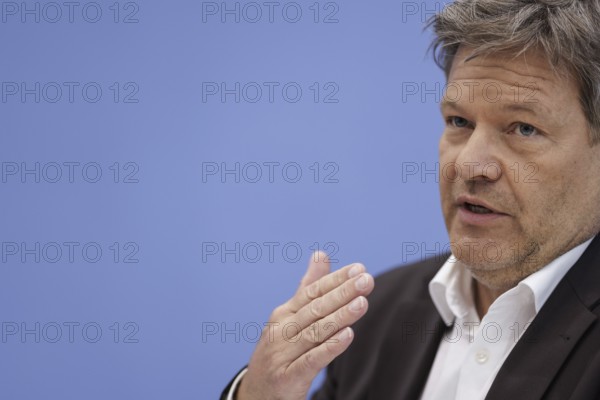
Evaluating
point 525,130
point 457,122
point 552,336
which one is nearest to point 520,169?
point 525,130

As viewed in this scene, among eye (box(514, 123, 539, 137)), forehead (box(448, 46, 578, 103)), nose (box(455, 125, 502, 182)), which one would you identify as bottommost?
nose (box(455, 125, 502, 182))

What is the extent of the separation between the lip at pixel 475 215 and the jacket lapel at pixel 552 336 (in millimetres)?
172

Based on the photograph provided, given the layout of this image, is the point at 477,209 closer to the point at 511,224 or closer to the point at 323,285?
the point at 511,224

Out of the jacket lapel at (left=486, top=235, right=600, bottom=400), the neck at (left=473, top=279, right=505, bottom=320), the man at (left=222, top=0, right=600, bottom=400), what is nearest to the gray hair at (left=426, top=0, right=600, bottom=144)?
the man at (left=222, top=0, right=600, bottom=400)

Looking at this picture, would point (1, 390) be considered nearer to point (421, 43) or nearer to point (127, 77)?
point (127, 77)

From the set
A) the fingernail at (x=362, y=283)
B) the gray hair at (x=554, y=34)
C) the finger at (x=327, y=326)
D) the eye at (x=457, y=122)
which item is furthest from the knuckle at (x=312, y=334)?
the gray hair at (x=554, y=34)

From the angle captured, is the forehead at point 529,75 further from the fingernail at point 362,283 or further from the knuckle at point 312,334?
the knuckle at point 312,334

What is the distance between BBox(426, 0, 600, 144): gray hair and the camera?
1388mm

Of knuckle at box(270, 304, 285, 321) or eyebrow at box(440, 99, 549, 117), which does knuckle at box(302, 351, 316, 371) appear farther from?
eyebrow at box(440, 99, 549, 117)

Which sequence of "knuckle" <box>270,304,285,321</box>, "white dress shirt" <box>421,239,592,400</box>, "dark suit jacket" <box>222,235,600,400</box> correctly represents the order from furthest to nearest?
1. "knuckle" <box>270,304,285,321</box>
2. "white dress shirt" <box>421,239,592,400</box>
3. "dark suit jacket" <box>222,235,600,400</box>

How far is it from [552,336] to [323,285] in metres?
0.44

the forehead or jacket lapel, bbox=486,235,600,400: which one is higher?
the forehead

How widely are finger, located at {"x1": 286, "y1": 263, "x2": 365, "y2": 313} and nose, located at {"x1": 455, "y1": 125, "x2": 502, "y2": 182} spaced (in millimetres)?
268

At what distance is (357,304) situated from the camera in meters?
1.47
